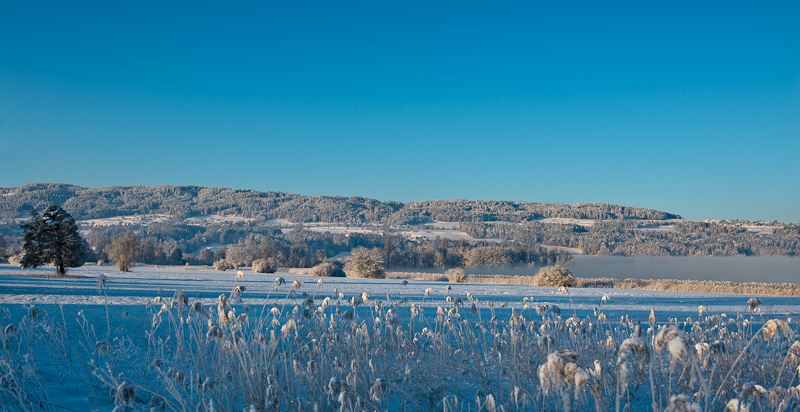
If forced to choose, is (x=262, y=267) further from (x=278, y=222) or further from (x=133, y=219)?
(x=133, y=219)

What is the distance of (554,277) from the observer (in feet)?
88.5

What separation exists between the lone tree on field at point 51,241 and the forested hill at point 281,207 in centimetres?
11928

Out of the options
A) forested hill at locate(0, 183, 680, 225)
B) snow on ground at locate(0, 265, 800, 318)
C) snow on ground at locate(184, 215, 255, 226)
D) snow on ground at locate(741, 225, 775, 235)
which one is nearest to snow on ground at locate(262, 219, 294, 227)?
forested hill at locate(0, 183, 680, 225)

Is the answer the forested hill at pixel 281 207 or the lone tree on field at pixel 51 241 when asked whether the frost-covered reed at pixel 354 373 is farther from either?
the forested hill at pixel 281 207

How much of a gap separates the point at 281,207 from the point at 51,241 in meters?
147

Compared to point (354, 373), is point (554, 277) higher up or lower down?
lower down

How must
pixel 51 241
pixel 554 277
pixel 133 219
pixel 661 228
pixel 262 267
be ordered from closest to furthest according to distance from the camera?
pixel 51 241, pixel 554 277, pixel 262 267, pixel 661 228, pixel 133 219

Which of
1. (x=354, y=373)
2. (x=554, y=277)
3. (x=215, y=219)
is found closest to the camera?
(x=354, y=373)

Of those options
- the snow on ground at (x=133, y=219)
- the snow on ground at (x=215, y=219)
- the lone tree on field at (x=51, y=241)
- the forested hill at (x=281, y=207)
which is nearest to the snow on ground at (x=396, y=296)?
the lone tree on field at (x=51, y=241)

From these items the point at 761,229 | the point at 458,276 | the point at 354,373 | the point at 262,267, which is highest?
the point at 761,229

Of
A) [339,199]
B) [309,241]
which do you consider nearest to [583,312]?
[309,241]

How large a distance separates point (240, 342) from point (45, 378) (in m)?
2.75

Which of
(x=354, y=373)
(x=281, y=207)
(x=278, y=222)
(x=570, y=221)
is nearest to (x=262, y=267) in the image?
(x=354, y=373)

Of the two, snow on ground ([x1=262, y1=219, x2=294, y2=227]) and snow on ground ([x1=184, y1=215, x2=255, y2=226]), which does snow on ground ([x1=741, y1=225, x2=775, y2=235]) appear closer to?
snow on ground ([x1=262, y1=219, x2=294, y2=227])
